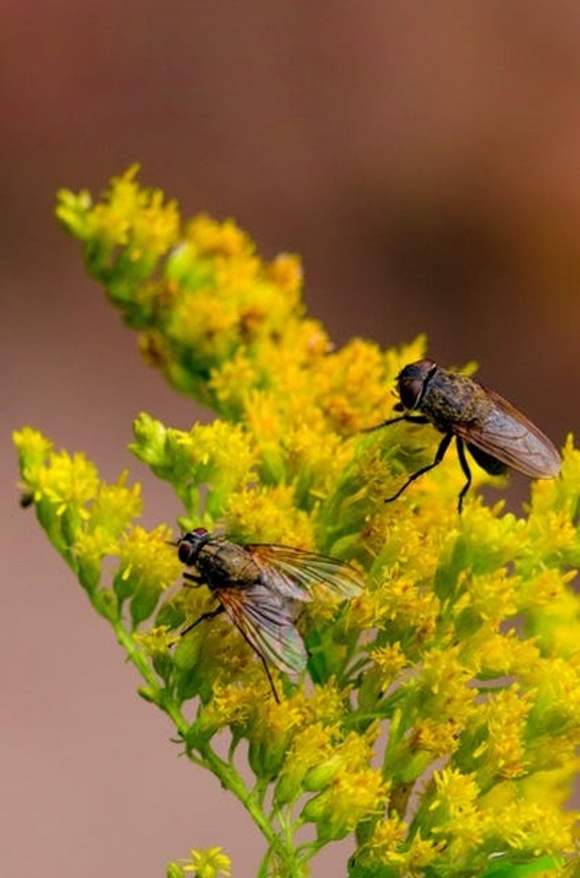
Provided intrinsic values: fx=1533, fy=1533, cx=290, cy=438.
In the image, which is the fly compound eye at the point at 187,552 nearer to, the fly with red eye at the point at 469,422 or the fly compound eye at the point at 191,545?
the fly compound eye at the point at 191,545

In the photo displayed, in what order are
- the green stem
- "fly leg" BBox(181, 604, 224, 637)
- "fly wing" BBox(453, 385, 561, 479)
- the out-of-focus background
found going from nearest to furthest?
the green stem
"fly leg" BBox(181, 604, 224, 637)
"fly wing" BBox(453, 385, 561, 479)
the out-of-focus background

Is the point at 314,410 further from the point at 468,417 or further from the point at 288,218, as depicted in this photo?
the point at 288,218

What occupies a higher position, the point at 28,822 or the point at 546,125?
the point at 546,125

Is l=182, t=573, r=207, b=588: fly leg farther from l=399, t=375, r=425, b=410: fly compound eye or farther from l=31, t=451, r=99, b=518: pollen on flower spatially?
l=399, t=375, r=425, b=410: fly compound eye

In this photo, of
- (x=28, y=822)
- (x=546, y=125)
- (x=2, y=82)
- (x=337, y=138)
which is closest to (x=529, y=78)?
(x=546, y=125)

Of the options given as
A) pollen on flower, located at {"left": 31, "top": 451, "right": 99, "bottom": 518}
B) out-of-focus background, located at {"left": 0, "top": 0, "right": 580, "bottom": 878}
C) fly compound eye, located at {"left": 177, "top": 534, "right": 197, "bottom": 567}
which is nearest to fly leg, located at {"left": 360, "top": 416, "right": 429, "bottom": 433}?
fly compound eye, located at {"left": 177, "top": 534, "right": 197, "bottom": 567}

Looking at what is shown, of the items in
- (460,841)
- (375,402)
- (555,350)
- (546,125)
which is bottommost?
(460,841)
